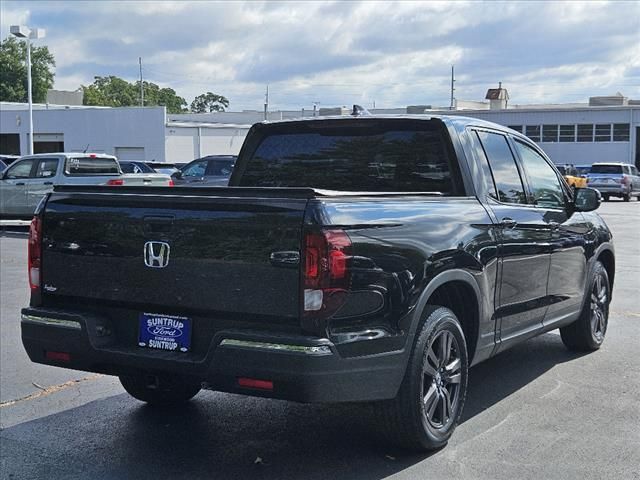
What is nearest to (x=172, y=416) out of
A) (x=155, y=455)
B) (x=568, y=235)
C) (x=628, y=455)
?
(x=155, y=455)

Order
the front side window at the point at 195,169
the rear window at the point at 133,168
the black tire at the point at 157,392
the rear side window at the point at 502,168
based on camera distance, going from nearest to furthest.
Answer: the black tire at the point at 157,392
the rear side window at the point at 502,168
the front side window at the point at 195,169
the rear window at the point at 133,168

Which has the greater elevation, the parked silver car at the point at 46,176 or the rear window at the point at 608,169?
the rear window at the point at 608,169

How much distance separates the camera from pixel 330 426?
5.45 meters

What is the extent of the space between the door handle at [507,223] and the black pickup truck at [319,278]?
2cm

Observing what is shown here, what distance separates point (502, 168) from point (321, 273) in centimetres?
251

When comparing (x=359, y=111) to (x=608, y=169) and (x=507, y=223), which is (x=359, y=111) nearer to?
(x=507, y=223)

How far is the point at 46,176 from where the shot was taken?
19.6 m

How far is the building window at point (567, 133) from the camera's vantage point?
55562 millimetres

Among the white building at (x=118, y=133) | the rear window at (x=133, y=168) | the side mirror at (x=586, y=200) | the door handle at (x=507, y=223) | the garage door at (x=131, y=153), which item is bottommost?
the door handle at (x=507, y=223)

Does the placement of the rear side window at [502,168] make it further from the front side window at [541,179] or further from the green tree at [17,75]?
the green tree at [17,75]

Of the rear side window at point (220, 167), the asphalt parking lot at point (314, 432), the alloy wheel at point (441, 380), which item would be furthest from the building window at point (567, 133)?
the alloy wheel at point (441, 380)

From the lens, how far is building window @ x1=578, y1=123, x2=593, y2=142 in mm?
55219

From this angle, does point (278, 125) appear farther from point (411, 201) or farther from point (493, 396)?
point (493, 396)

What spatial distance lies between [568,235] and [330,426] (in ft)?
8.47
